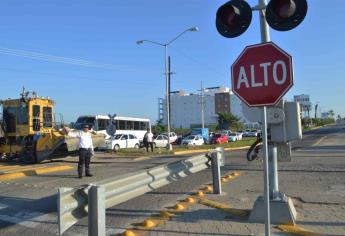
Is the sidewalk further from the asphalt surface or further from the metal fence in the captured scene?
the metal fence

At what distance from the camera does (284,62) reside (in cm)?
520

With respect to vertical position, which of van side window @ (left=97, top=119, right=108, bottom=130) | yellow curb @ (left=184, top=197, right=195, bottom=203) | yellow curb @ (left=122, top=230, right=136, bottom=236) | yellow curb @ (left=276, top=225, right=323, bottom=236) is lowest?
yellow curb @ (left=276, top=225, right=323, bottom=236)

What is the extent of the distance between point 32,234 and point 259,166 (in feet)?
34.3

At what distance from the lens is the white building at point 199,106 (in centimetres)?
16938

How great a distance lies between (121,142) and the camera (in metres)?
41.0

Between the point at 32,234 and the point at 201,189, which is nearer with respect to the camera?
the point at 32,234

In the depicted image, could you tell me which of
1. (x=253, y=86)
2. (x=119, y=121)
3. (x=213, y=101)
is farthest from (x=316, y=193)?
(x=213, y=101)

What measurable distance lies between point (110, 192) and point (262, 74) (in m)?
2.43

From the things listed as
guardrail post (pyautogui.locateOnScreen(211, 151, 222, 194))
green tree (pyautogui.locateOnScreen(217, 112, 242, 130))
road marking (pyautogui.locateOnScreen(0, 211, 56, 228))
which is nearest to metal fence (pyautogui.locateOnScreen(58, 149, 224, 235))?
guardrail post (pyautogui.locateOnScreen(211, 151, 222, 194))

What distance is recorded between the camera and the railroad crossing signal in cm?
584

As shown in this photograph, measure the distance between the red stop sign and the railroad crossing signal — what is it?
2.47 ft

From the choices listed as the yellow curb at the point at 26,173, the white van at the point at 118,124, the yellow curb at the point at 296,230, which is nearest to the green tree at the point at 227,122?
the white van at the point at 118,124

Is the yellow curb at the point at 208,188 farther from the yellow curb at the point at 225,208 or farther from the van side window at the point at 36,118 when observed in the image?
the van side window at the point at 36,118

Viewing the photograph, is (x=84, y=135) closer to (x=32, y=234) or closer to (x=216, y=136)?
(x=32, y=234)
